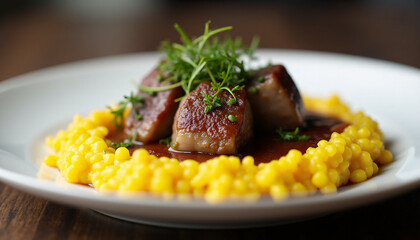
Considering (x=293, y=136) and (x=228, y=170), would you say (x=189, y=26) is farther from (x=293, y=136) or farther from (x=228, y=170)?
(x=228, y=170)

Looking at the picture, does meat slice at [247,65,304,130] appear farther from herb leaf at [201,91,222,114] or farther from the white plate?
the white plate

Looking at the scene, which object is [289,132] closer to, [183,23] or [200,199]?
[200,199]

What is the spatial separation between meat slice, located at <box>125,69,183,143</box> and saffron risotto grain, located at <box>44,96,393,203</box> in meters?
0.35

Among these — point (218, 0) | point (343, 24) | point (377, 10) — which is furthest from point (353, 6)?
point (218, 0)

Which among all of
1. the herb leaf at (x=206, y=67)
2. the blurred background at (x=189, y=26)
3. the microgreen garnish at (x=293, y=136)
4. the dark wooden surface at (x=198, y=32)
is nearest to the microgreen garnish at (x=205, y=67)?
the herb leaf at (x=206, y=67)

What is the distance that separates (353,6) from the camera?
37.0ft

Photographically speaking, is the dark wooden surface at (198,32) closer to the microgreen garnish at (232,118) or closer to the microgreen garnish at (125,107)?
the microgreen garnish at (232,118)

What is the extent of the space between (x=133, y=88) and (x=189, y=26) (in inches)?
164

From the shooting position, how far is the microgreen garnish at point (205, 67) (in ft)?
13.5

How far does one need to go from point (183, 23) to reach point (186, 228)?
759 centimetres

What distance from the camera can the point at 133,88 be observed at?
6160 millimetres

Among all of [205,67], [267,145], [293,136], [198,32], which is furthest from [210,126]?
[198,32]

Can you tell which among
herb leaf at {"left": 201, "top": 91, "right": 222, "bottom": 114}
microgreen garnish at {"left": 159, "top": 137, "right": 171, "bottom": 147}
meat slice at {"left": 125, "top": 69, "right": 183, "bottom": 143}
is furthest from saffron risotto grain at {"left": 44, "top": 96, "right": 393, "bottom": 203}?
herb leaf at {"left": 201, "top": 91, "right": 222, "bottom": 114}

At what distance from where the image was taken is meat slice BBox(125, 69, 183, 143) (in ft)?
14.0
